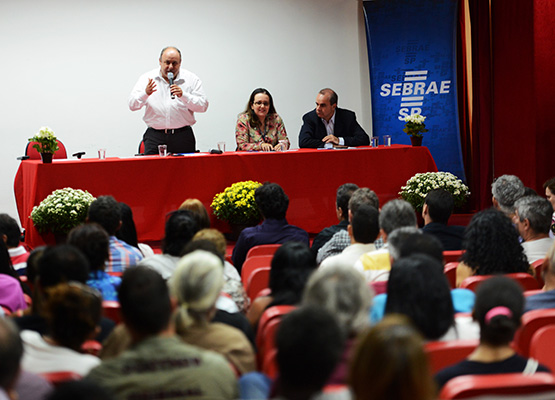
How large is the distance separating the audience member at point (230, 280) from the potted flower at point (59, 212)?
2249mm

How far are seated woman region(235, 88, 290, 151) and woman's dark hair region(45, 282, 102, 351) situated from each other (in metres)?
4.56

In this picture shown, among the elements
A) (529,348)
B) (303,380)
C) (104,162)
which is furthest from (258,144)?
(303,380)

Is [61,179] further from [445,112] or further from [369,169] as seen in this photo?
[445,112]

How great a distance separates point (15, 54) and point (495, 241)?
6.46 metres

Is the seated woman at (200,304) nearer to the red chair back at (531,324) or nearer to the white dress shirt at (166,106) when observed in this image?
the red chair back at (531,324)

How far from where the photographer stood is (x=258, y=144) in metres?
6.75

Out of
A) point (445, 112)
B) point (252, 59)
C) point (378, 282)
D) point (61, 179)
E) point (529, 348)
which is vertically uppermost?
point (252, 59)

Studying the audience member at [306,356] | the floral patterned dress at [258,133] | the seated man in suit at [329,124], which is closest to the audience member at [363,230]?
the audience member at [306,356]

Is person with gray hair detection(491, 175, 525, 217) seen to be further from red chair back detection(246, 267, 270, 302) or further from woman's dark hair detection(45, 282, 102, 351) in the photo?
woman's dark hair detection(45, 282, 102, 351)

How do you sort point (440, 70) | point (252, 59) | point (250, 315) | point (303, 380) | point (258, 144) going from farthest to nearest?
point (252, 59)
point (440, 70)
point (258, 144)
point (250, 315)
point (303, 380)

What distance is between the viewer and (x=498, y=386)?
1841mm

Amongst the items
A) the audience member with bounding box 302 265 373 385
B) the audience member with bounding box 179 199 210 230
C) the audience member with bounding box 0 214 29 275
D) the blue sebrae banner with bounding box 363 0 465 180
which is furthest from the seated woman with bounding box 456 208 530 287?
the blue sebrae banner with bounding box 363 0 465 180

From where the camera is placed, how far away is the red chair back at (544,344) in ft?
7.72

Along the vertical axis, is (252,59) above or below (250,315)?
above
